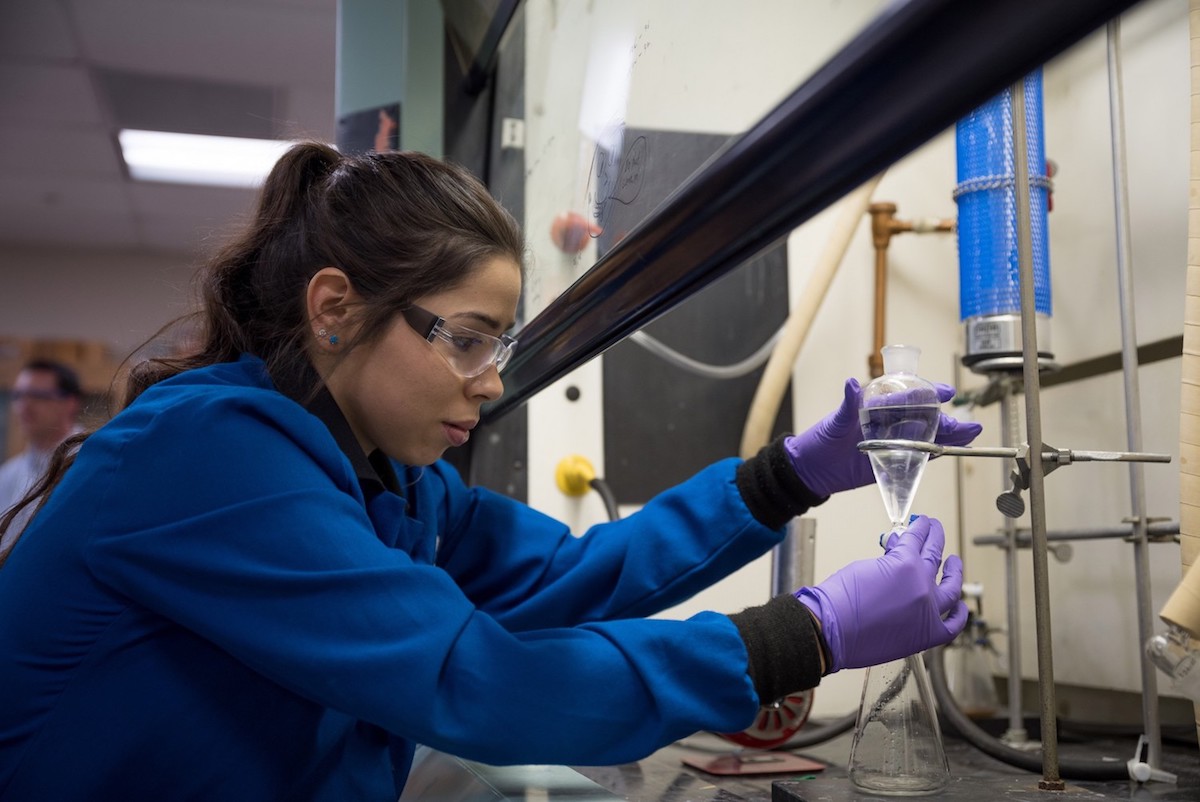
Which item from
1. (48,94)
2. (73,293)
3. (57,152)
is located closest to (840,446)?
(48,94)

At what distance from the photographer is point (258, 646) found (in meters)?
0.73

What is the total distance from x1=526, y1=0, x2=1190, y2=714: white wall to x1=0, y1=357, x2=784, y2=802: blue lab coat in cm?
37

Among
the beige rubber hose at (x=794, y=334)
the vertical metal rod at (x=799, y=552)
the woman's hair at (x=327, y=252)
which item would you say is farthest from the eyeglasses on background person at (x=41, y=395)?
the vertical metal rod at (x=799, y=552)

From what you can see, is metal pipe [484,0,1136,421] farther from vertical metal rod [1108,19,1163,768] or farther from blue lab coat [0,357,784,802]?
vertical metal rod [1108,19,1163,768]

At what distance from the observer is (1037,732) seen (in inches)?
62.3

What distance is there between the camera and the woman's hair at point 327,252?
94 centimetres

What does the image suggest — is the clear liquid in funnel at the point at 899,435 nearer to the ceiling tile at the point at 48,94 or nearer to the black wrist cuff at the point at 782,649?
the black wrist cuff at the point at 782,649

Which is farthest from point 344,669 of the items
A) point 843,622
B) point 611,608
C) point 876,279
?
point 876,279

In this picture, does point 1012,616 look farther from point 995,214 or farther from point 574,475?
point 574,475

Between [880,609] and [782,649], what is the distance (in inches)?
3.2

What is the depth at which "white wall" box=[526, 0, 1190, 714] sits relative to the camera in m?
0.85

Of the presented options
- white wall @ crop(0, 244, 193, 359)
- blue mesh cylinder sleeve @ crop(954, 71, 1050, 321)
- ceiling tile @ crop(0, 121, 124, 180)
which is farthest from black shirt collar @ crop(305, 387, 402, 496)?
white wall @ crop(0, 244, 193, 359)

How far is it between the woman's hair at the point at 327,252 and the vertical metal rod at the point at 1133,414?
71 centimetres

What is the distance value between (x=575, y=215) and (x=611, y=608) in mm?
446
